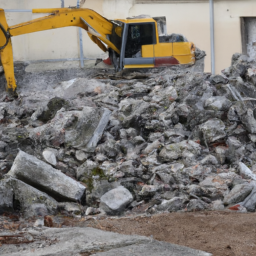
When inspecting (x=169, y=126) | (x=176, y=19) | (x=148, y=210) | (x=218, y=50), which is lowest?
(x=148, y=210)

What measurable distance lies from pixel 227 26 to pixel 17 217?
11126mm

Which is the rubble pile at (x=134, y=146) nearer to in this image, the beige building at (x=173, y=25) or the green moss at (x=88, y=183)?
the green moss at (x=88, y=183)

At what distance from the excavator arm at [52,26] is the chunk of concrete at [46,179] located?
11.6ft

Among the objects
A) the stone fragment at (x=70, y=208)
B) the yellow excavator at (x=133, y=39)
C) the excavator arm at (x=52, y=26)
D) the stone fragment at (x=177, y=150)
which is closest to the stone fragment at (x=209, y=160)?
the stone fragment at (x=177, y=150)

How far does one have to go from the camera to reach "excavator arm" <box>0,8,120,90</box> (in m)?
7.78

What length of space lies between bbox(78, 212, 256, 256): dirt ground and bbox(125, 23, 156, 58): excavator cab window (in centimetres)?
518

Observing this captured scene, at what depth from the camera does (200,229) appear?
385 cm

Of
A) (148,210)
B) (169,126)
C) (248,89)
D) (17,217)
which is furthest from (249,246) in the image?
(248,89)

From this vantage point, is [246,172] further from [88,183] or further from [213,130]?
[88,183]

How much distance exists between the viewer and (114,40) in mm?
9070

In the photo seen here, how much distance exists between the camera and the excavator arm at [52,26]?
7.78 m

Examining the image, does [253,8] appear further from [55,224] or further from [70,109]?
[55,224]

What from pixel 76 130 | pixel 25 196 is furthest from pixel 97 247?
pixel 76 130

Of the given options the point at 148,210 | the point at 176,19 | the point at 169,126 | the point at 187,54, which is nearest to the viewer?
the point at 148,210
